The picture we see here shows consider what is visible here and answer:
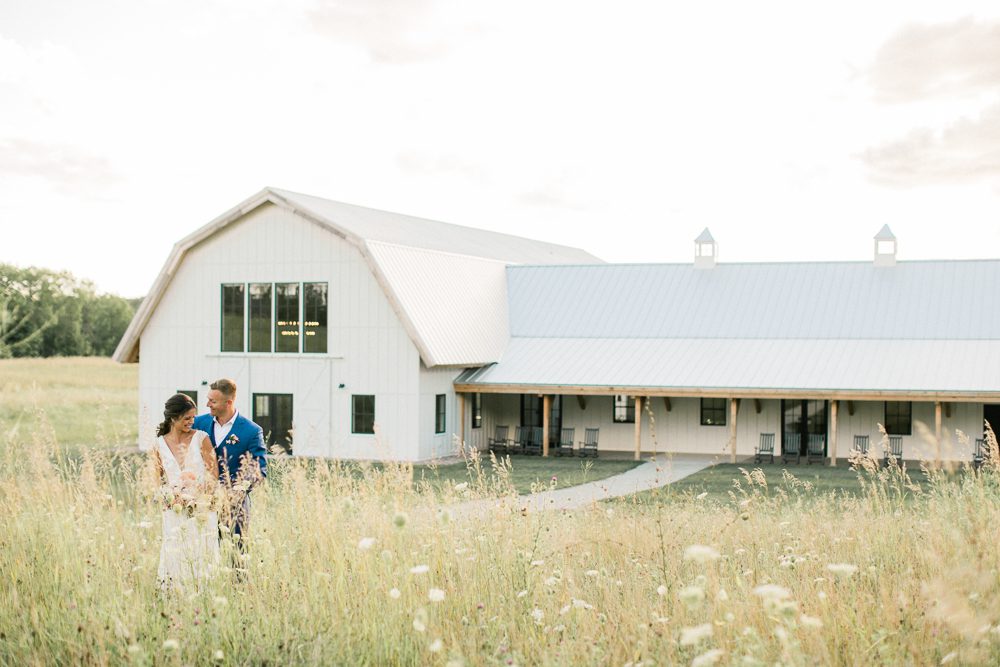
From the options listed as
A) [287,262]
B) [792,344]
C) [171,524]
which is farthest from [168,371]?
[171,524]

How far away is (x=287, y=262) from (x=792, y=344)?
A: 13.5 meters

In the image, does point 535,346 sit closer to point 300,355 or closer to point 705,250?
point 705,250

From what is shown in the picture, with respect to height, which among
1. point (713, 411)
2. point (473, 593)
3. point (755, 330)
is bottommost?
point (713, 411)

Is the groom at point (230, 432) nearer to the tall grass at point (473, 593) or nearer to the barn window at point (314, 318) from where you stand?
the tall grass at point (473, 593)

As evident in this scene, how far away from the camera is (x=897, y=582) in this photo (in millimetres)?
6293

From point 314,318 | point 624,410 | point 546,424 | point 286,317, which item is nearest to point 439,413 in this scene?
point 546,424

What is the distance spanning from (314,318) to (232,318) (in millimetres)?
2526

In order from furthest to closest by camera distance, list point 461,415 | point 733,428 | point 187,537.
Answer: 1. point 461,415
2. point 733,428
3. point 187,537

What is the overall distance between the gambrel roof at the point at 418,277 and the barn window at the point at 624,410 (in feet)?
11.8

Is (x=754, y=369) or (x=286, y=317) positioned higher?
(x=286, y=317)

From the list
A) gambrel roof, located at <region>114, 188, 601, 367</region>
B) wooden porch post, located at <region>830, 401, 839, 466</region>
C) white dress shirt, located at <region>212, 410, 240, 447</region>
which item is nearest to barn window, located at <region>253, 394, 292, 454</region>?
gambrel roof, located at <region>114, 188, 601, 367</region>

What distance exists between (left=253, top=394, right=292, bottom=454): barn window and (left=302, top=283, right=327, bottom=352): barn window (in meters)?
1.49

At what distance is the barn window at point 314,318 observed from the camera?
1067 inches

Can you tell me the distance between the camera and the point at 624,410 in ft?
96.5
